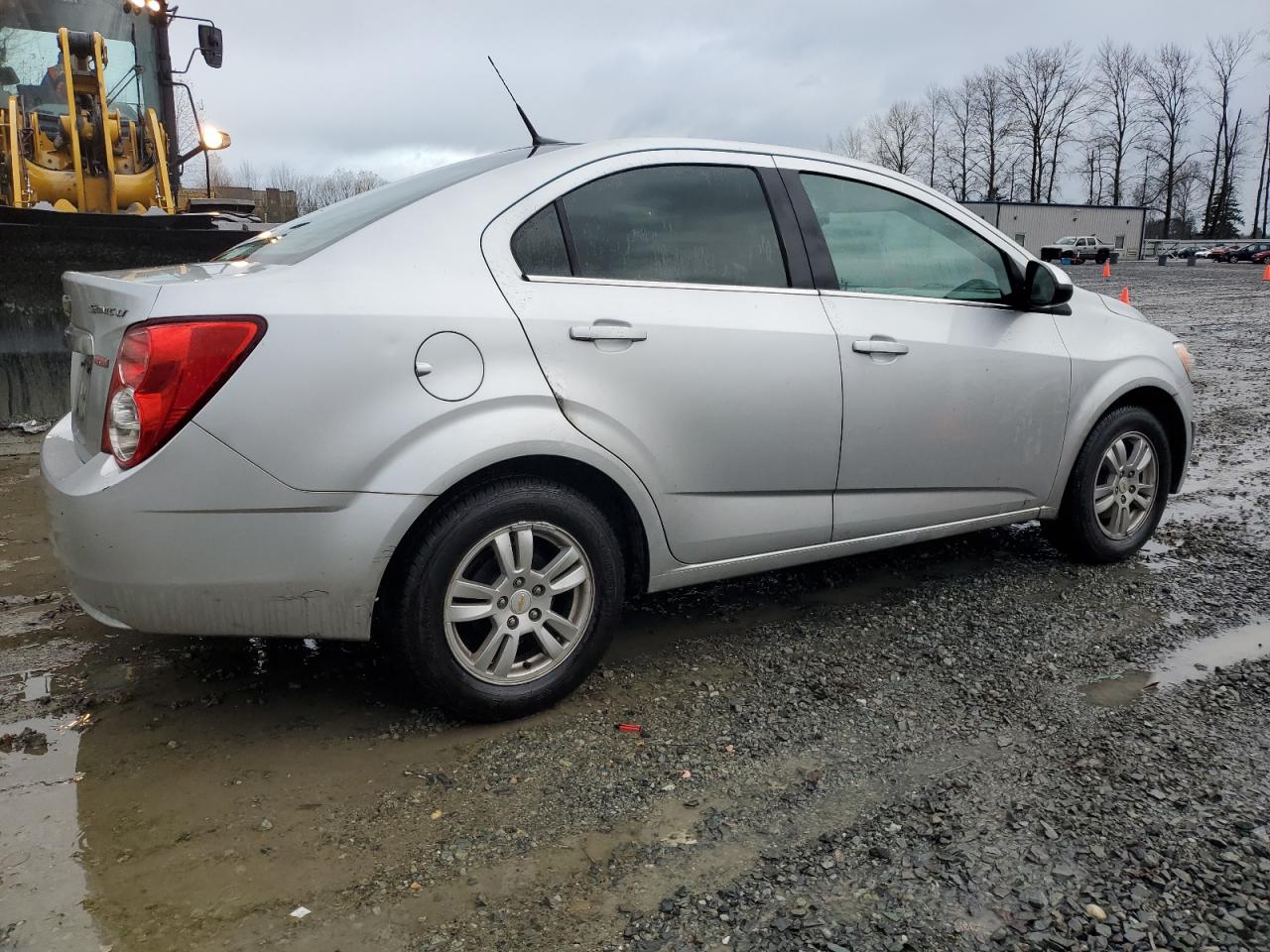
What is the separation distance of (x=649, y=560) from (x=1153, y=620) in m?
2.08

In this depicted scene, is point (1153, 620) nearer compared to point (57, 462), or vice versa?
point (57, 462)

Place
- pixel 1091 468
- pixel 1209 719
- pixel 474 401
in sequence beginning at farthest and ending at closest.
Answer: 1. pixel 1091 468
2. pixel 1209 719
3. pixel 474 401

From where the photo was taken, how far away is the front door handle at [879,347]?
3455 mm

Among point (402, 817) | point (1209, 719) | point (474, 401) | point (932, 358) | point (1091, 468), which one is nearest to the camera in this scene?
point (402, 817)

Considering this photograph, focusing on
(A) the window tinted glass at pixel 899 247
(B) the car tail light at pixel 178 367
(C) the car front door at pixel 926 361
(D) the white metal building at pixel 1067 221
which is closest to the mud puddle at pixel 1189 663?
(C) the car front door at pixel 926 361

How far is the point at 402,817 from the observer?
100 inches

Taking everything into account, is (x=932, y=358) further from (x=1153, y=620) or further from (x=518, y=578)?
(x=518, y=578)

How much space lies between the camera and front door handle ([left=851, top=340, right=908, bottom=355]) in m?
3.46

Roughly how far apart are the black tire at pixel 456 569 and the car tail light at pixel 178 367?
2.25ft

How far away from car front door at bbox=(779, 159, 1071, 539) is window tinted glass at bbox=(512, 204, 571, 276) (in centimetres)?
97

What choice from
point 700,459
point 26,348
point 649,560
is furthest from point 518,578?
point 26,348

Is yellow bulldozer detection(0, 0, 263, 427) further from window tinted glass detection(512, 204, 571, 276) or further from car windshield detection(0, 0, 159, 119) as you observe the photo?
window tinted glass detection(512, 204, 571, 276)

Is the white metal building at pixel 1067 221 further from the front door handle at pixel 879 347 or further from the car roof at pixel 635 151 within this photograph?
the front door handle at pixel 879 347

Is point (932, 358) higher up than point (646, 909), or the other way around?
point (932, 358)
